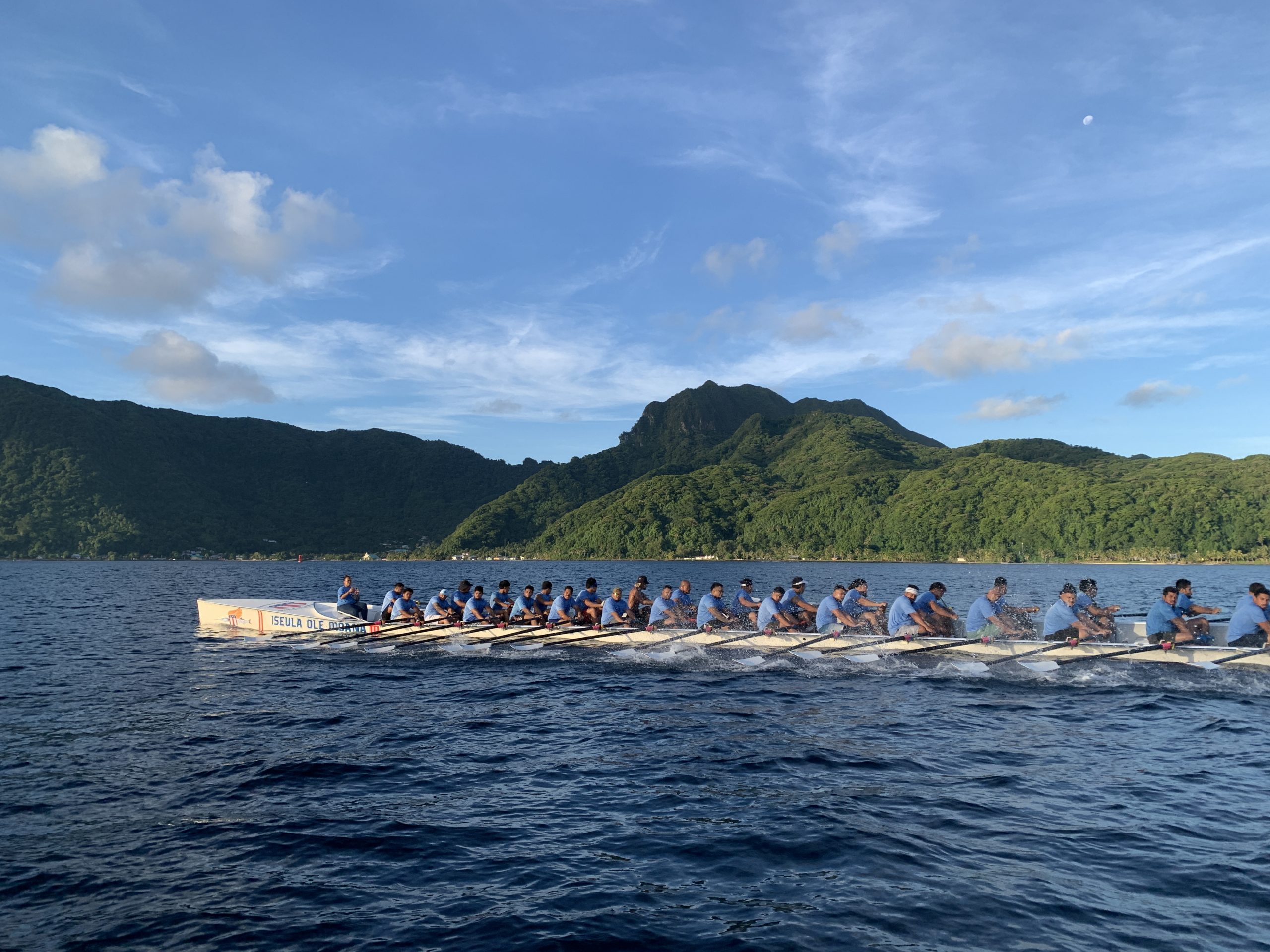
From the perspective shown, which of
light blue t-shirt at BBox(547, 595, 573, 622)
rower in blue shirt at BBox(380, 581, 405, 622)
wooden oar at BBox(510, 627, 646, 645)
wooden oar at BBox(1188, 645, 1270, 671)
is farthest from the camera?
rower in blue shirt at BBox(380, 581, 405, 622)

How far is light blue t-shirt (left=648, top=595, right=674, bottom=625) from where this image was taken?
70.0ft

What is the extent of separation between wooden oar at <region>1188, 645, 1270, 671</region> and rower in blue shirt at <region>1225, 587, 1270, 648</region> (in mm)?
174

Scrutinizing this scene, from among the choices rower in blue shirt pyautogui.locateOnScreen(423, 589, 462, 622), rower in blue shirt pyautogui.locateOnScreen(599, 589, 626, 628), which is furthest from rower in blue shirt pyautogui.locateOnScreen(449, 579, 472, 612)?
rower in blue shirt pyautogui.locateOnScreen(599, 589, 626, 628)

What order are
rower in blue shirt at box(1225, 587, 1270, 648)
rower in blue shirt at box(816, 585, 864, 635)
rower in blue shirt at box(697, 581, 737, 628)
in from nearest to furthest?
1. rower in blue shirt at box(1225, 587, 1270, 648)
2. rower in blue shirt at box(816, 585, 864, 635)
3. rower in blue shirt at box(697, 581, 737, 628)

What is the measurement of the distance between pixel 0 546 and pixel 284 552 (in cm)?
4714

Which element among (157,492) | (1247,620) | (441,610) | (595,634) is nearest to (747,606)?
(595,634)

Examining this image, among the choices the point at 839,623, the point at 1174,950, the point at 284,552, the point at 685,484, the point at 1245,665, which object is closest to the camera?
the point at 1174,950

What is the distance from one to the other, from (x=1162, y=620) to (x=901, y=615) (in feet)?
18.4

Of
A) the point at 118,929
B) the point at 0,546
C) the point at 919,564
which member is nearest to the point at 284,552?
the point at 0,546

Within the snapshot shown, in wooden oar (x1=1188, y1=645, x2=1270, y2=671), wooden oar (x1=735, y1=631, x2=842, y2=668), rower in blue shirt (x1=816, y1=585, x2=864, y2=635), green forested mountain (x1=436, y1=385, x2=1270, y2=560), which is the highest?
green forested mountain (x1=436, y1=385, x2=1270, y2=560)

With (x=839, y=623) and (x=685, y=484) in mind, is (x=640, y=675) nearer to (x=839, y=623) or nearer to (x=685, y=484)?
(x=839, y=623)

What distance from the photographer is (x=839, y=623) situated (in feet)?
63.2

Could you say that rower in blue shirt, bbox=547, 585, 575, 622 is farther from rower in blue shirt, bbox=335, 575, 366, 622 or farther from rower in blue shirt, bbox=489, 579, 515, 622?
rower in blue shirt, bbox=335, 575, 366, 622

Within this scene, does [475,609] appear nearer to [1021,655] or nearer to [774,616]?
[774,616]
